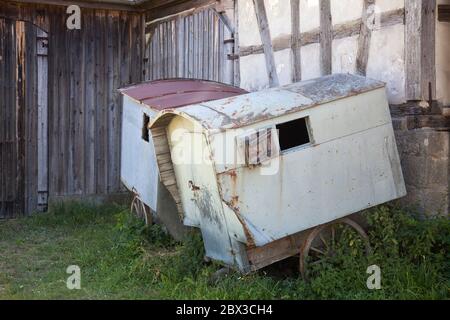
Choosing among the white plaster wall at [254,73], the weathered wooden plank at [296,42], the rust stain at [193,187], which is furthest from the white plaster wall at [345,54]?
the rust stain at [193,187]

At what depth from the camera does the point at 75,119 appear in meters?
11.1

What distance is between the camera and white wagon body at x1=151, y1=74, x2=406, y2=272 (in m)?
5.39

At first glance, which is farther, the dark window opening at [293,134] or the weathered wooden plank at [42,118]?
the weathered wooden plank at [42,118]

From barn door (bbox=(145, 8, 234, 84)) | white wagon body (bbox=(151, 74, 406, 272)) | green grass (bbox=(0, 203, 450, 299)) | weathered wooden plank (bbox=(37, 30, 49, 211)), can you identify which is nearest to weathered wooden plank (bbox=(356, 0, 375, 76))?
white wagon body (bbox=(151, 74, 406, 272))

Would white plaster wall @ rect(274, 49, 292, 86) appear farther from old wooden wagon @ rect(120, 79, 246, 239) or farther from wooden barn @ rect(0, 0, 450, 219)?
old wooden wagon @ rect(120, 79, 246, 239)

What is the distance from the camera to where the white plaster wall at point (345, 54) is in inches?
277

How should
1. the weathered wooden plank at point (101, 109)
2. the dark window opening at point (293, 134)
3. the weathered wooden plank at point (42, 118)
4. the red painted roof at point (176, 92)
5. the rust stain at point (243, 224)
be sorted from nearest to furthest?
1. the rust stain at point (243, 224)
2. the dark window opening at point (293, 134)
3. the red painted roof at point (176, 92)
4. the weathered wooden plank at point (42, 118)
5. the weathered wooden plank at point (101, 109)

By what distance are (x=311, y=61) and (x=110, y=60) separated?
4.88m

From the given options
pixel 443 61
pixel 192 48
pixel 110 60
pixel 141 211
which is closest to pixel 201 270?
pixel 141 211

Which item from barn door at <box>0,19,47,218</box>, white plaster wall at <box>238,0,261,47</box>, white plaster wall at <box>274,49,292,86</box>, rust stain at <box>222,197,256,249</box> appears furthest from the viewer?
barn door at <box>0,19,47,218</box>

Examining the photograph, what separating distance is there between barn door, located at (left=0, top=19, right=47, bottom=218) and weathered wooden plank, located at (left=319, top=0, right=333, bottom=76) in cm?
538

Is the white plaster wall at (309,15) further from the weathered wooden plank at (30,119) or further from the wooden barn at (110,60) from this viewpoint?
the weathered wooden plank at (30,119)

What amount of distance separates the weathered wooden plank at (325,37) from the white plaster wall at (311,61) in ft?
0.33
